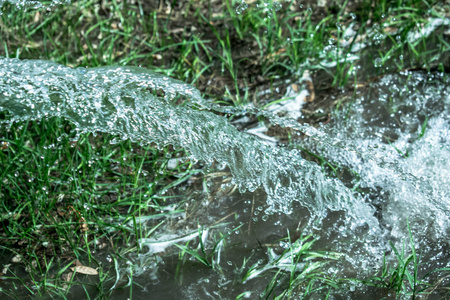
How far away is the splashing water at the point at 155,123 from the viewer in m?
2.97

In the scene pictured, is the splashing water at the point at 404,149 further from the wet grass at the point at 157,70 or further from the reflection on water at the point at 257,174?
the wet grass at the point at 157,70

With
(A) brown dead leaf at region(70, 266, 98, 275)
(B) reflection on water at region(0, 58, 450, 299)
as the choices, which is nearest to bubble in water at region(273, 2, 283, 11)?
(B) reflection on water at region(0, 58, 450, 299)

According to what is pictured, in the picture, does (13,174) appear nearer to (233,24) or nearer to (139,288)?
(139,288)

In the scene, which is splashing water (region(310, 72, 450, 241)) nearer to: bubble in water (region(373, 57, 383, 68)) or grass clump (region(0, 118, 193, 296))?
bubble in water (region(373, 57, 383, 68))

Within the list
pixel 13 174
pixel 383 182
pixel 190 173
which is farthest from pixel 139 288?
pixel 383 182

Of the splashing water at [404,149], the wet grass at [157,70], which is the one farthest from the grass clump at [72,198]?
the splashing water at [404,149]

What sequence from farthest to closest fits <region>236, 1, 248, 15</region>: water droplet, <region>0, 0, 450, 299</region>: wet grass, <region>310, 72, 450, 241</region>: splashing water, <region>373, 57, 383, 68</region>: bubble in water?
<region>236, 1, 248, 15</region>: water droplet < <region>373, 57, 383, 68</region>: bubble in water < <region>310, 72, 450, 241</region>: splashing water < <region>0, 0, 450, 299</region>: wet grass

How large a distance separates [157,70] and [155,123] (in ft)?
2.25

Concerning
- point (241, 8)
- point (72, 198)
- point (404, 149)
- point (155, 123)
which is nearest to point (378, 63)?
point (404, 149)

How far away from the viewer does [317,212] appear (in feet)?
9.56

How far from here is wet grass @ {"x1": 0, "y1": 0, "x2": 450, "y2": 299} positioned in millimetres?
2729

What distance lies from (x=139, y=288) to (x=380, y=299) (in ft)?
3.92

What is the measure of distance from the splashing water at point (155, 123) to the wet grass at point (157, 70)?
0.50ft

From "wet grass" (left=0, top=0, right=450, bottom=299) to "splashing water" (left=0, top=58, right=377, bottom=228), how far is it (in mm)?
151
